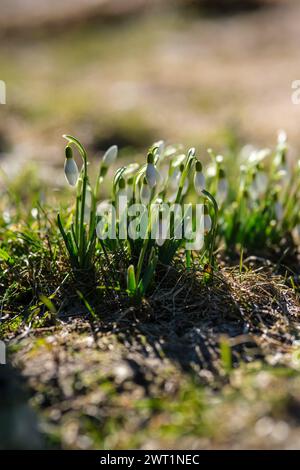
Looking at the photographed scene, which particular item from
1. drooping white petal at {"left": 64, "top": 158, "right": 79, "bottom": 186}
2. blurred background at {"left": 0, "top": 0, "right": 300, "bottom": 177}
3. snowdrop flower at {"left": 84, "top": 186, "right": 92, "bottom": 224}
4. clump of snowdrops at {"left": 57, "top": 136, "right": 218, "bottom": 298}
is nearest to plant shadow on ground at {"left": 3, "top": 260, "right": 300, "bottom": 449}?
clump of snowdrops at {"left": 57, "top": 136, "right": 218, "bottom": 298}

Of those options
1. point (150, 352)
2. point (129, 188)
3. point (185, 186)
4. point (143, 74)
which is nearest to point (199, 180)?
point (185, 186)

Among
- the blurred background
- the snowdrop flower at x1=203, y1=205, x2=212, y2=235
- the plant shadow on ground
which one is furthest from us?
the blurred background

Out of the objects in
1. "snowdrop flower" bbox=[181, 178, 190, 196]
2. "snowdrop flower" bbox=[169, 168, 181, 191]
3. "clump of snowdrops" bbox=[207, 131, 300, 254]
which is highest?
"snowdrop flower" bbox=[169, 168, 181, 191]

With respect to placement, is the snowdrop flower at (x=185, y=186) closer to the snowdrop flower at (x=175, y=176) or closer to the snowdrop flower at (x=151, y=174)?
the snowdrop flower at (x=175, y=176)

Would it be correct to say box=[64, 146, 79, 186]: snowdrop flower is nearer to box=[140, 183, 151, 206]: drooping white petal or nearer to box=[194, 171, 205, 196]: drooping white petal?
box=[140, 183, 151, 206]: drooping white petal

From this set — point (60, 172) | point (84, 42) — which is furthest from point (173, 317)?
point (84, 42)

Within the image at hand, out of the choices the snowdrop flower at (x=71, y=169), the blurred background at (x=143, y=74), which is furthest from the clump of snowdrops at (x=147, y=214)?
the blurred background at (x=143, y=74)

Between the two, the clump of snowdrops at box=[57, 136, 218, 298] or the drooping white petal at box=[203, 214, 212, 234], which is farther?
the drooping white petal at box=[203, 214, 212, 234]
